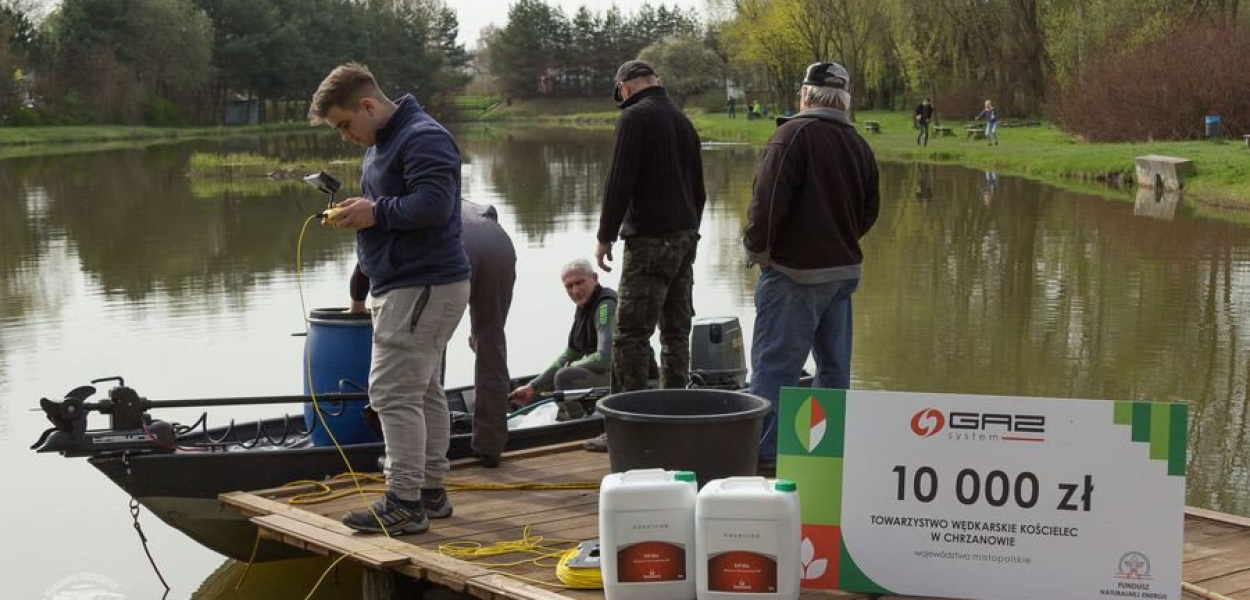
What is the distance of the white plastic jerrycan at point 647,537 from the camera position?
14.8 feet

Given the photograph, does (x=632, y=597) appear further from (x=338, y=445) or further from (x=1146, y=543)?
(x=338, y=445)

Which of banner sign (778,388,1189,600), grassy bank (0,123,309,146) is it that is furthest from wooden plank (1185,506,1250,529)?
grassy bank (0,123,309,146)

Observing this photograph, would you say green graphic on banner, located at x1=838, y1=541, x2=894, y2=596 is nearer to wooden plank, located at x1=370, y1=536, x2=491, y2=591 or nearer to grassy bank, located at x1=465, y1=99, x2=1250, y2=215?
wooden plank, located at x1=370, y1=536, x2=491, y2=591

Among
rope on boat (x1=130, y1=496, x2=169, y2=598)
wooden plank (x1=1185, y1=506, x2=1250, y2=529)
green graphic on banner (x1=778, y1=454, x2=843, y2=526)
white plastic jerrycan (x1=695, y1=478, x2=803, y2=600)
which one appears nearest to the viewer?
white plastic jerrycan (x1=695, y1=478, x2=803, y2=600)

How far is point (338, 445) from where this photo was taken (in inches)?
261

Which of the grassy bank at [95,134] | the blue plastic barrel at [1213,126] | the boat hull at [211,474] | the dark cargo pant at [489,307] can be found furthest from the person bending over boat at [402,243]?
the grassy bank at [95,134]

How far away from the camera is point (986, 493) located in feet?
15.0

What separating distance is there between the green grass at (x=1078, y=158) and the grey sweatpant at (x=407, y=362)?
18.4 meters

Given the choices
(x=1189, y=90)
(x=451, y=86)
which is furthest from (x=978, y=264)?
(x=451, y=86)

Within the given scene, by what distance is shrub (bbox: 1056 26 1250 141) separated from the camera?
31.8m

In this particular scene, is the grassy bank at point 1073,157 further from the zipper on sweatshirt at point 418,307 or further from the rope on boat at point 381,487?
the zipper on sweatshirt at point 418,307

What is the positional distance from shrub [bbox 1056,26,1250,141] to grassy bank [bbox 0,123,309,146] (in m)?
39.9

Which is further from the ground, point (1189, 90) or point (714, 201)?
point (1189, 90)

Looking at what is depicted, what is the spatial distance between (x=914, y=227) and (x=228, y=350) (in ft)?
35.7
